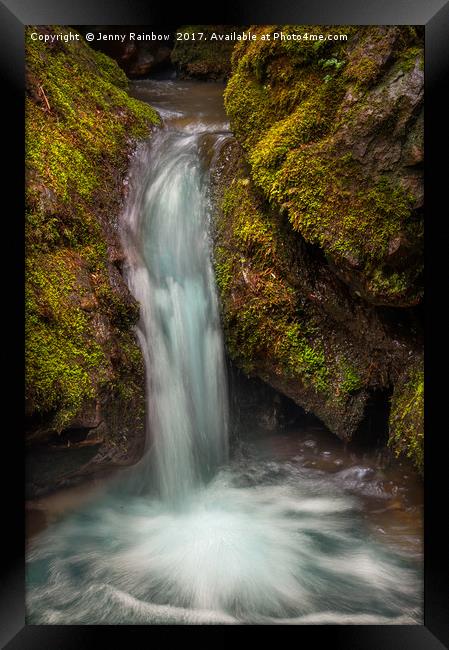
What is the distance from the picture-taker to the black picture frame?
210cm

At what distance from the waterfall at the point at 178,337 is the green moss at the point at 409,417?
1238 millimetres

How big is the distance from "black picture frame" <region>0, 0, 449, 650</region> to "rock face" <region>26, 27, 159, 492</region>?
1.50 ft

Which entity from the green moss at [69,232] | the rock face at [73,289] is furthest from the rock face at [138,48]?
the rock face at [73,289]

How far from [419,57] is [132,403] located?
2670mm

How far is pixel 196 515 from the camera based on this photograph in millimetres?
3074

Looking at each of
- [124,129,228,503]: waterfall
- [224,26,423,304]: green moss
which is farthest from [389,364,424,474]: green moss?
[124,129,228,503]: waterfall

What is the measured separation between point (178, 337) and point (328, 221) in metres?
1.36

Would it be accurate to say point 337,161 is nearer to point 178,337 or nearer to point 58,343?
point 178,337

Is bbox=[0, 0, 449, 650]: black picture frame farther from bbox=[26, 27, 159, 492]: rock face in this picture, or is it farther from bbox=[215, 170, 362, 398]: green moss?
bbox=[215, 170, 362, 398]: green moss

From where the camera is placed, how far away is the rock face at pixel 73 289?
266 centimetres

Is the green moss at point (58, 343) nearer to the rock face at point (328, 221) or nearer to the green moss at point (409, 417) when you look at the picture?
the rock face at point (328, 221)

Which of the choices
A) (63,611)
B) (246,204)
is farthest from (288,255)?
(63,611)
